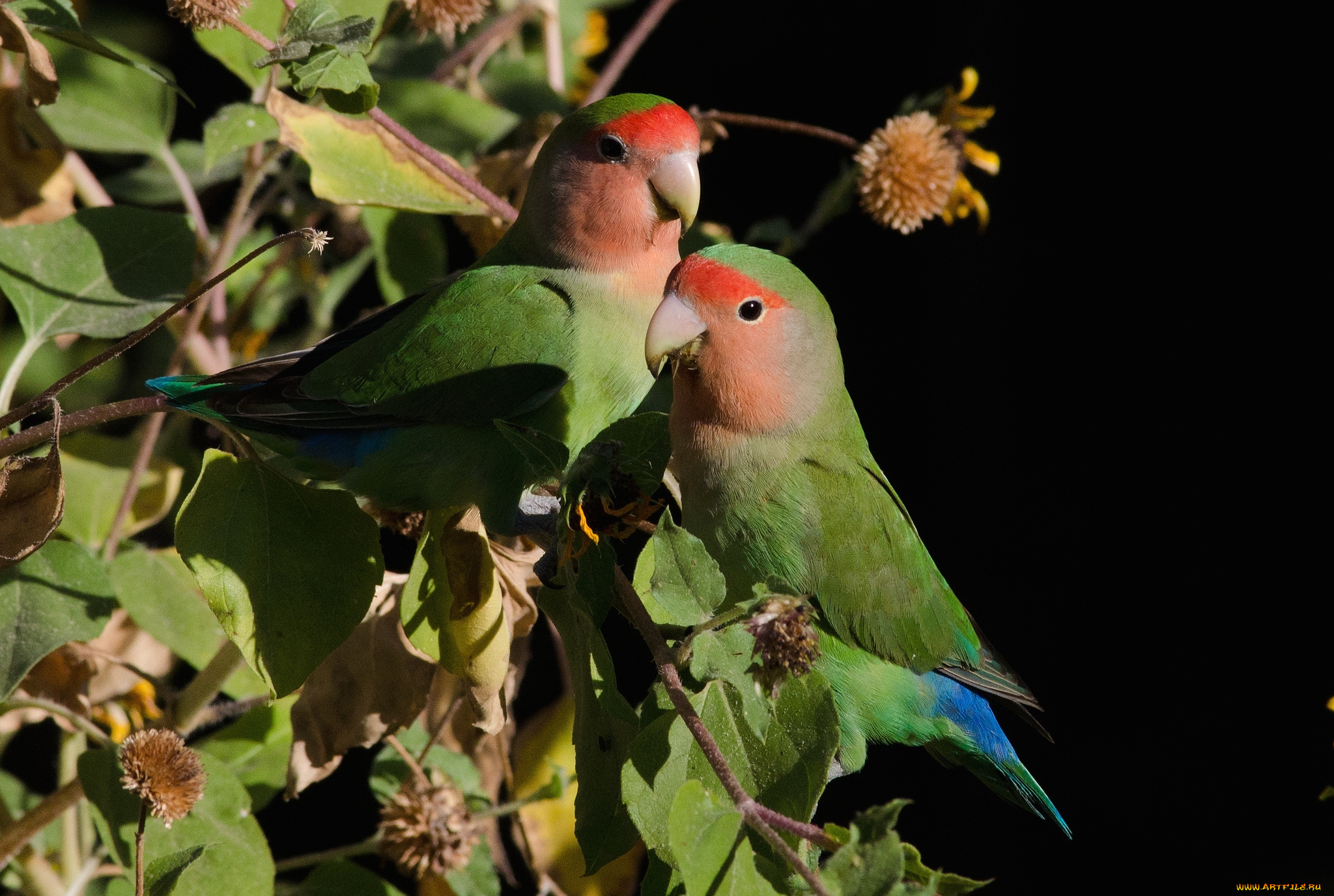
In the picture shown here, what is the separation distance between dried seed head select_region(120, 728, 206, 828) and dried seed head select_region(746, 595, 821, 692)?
59 centimetres

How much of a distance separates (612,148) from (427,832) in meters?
0.94

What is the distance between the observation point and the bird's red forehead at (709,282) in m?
1.38

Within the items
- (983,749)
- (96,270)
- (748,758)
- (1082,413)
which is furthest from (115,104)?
(1082,413)

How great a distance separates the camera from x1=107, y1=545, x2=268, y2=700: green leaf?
1.42 metres

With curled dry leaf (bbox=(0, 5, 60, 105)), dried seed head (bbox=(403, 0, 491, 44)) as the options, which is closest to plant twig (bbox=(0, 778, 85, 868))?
curled dry leaf (bbox=(0, 5, 60, 105))

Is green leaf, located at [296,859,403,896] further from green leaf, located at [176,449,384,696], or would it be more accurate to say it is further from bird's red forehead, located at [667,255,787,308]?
bird's red forehead, located at [667,255,787,308]

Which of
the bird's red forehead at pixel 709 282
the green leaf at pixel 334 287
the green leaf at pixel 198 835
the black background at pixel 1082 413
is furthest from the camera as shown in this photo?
the black background at pixel 1082 413

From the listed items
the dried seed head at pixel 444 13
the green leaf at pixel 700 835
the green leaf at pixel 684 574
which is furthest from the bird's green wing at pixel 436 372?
the green leaf at pixel 700 835

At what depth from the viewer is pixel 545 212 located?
62.5 inches

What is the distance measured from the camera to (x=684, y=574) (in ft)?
3.14

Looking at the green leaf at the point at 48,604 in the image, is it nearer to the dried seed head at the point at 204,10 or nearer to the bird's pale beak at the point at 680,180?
the dried seed head at the point at 204,10

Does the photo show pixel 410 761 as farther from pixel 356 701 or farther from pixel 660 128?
pixel 660 128

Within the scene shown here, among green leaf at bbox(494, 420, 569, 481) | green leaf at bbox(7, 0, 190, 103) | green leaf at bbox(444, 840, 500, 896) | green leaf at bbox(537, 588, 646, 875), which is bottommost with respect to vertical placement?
green leaf at bbox(444, 840, 500, 896)

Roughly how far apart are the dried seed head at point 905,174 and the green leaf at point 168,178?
3.27ft
